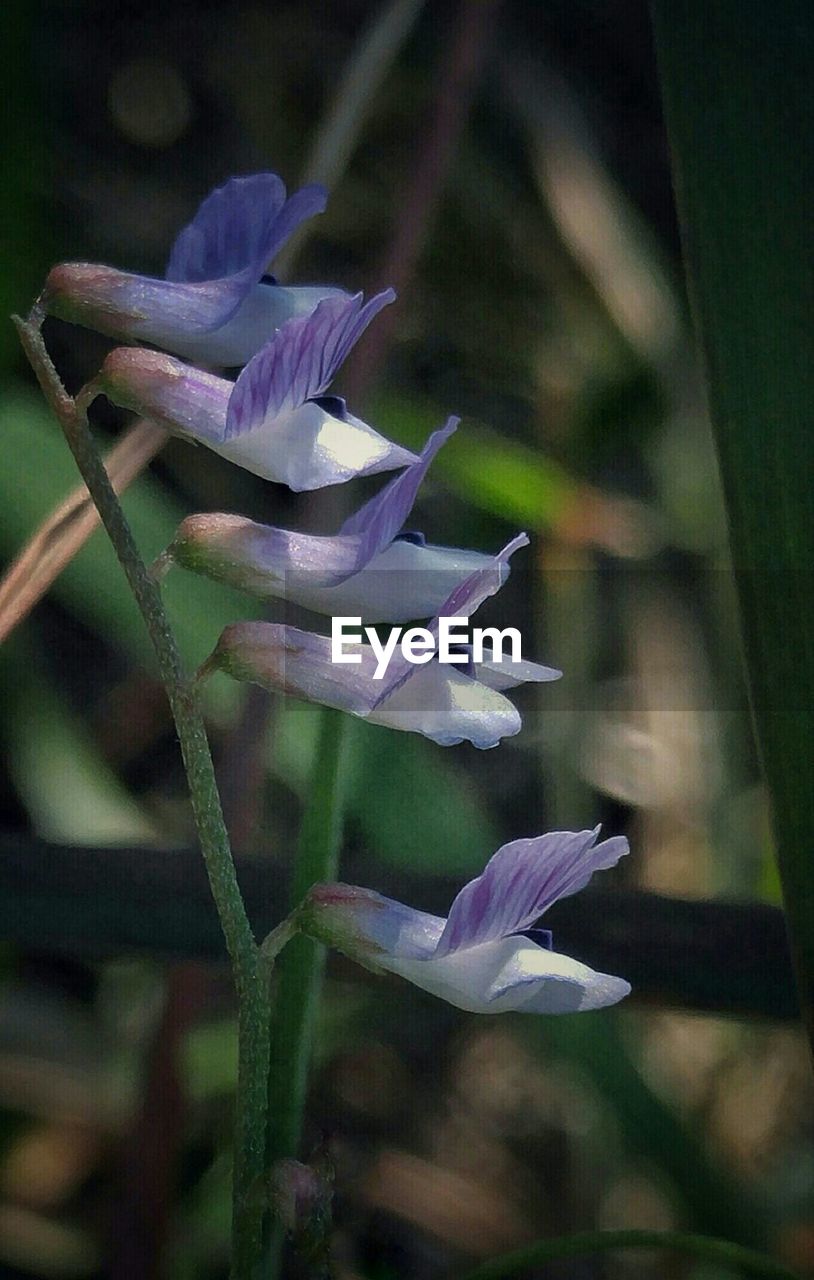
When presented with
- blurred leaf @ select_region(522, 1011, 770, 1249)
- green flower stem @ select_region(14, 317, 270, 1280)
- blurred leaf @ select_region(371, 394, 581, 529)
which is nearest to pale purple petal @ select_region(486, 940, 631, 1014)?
green flower stem @ select_region(14, 317, 270, 1280)

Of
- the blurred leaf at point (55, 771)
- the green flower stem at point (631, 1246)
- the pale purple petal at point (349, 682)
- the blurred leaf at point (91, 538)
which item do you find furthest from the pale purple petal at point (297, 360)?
the blurred leaf at point (55, 771)

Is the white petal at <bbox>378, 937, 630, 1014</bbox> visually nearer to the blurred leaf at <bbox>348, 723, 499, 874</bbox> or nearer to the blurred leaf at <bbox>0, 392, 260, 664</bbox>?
the blurred leaf at <bbox>348, 723, 499, 874</bbox>

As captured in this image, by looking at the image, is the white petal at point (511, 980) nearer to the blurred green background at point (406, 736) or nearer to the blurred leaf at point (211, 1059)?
the blurred green background at point (406, 736)

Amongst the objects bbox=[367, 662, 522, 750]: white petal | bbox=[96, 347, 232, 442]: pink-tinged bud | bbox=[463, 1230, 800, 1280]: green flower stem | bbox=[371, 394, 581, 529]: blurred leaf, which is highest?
bbox=[371, 394, 581, 529]: blurred leaf

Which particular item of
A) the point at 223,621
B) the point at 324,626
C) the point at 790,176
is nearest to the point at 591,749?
the point at 324,626

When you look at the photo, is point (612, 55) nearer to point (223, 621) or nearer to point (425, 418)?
point (425, 418)

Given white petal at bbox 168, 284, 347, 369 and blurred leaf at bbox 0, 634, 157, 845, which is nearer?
white petal at bbox 168, 284, 347, 369

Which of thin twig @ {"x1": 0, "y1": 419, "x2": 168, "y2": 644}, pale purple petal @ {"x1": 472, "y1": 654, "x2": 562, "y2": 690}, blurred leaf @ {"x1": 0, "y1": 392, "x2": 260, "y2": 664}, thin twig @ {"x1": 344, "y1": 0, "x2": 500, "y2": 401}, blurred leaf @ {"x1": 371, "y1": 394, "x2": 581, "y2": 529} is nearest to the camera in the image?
pale purple petal @ {"x1": 472, "y1": 654, "x2": 562, "y2": 690}

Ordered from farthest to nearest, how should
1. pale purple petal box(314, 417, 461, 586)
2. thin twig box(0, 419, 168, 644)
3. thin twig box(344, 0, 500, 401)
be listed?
thin twig box(344, 0, 500, 401) < thin twig box(0, 419, 168, 644) < pale purple petal box(314, 417, 461, 586)
